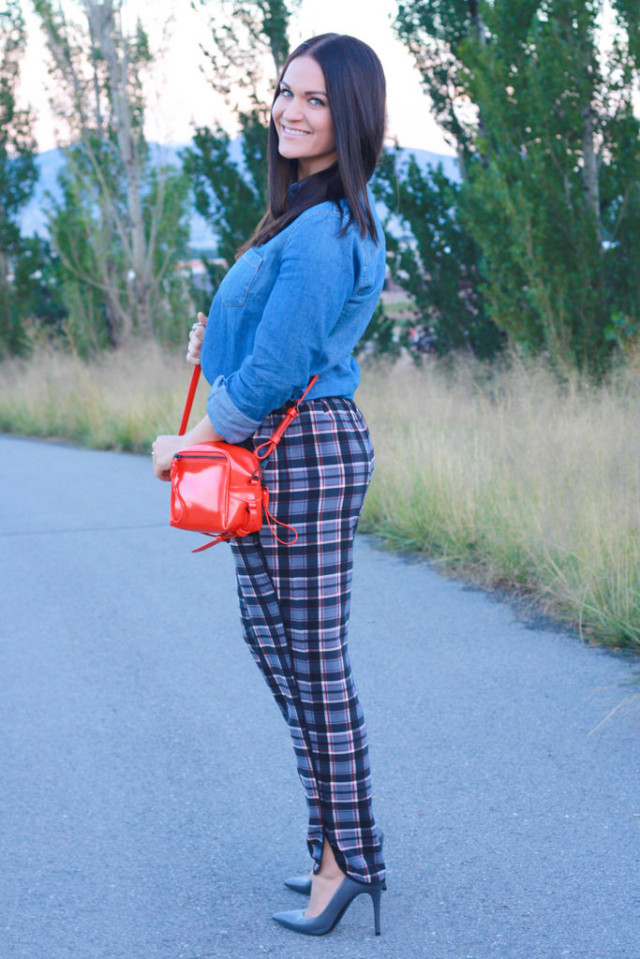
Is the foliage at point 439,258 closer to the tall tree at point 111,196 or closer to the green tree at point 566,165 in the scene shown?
the green tree at point 566,165

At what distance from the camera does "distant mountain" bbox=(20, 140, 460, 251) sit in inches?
537

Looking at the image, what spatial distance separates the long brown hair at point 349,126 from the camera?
2.30m

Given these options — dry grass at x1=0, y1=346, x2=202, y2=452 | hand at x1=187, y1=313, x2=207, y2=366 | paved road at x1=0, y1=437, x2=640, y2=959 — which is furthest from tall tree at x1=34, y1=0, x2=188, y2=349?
hand at x1=187, y1=313, x2=207, y2=366

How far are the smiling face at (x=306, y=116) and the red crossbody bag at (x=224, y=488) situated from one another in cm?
50

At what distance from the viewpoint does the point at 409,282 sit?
44.9ft

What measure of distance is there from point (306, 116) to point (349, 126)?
0.10m

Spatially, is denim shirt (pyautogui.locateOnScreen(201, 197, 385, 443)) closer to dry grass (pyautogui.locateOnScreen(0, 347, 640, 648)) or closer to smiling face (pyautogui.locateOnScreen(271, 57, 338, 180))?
smiling face (pyautogui.locateOnScreen(271, 57, 338, 180))

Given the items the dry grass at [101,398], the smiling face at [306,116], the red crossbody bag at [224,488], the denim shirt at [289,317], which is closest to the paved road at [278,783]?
the red crossbody bag at [224,488]

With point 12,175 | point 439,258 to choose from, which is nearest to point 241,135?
point 439,258

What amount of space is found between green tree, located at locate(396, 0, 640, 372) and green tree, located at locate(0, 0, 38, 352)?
1595 cm

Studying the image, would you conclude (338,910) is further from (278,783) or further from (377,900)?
(278,783)

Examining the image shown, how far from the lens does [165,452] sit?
2.48 metres

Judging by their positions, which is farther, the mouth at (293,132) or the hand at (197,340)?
the hand at (197,340)

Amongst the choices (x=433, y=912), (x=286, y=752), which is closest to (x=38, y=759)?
(x=286, y=752)
